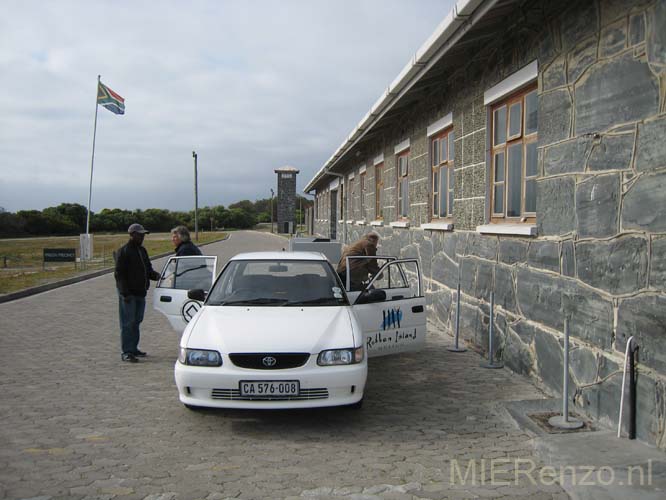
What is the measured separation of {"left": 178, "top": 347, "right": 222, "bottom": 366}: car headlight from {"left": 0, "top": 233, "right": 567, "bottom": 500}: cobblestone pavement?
17.8 inches

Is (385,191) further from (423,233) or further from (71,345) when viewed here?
(71,345)

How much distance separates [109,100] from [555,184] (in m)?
27.7

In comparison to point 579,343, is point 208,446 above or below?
below

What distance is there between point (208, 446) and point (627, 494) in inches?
116

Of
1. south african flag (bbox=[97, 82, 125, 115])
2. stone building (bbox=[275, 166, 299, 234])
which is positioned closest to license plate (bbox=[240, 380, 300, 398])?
south african flag (bbox=[97, 82, 125, 115])

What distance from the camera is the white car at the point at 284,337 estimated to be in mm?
4770

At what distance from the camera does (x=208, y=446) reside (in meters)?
4.60

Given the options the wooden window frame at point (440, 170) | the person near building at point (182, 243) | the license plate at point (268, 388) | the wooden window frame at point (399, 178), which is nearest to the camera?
the license plate at point (268, 388)

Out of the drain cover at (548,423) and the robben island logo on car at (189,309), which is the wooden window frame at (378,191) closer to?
the robben island logo on car at (189,309)

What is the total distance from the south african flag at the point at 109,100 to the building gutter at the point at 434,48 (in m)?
20.7

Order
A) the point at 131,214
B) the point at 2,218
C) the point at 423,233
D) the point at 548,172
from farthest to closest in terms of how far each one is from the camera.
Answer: the point at 131,214 < the point at 2,218 < the point at 423,233 < the point at 548,172

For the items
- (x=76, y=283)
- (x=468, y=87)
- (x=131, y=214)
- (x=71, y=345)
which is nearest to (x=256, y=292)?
(x=71, y=345)

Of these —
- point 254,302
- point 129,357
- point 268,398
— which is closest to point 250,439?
point 268,398

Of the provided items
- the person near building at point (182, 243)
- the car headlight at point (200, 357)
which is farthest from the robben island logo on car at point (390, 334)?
the person near building at point (182, 243)
